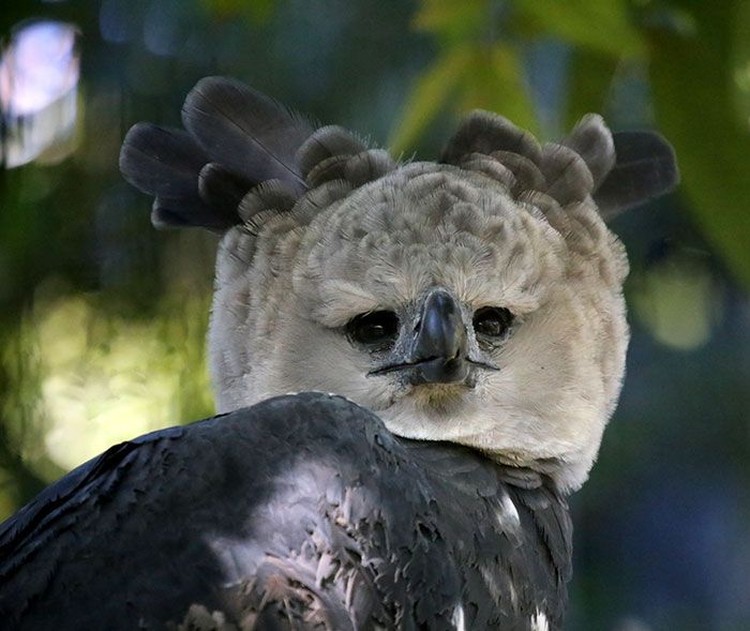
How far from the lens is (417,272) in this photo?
145cm

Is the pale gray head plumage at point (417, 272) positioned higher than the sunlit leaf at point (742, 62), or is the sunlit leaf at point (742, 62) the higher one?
the sunlit leaf at point (742, 62)

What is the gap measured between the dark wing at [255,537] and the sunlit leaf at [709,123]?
52cm

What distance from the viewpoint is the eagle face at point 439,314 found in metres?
1.45

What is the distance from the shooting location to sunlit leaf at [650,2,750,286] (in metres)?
1.49

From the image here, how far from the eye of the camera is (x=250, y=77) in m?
2.49

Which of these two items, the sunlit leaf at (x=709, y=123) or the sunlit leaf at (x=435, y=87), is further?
the sunlit leaf at (x=435, y=87)

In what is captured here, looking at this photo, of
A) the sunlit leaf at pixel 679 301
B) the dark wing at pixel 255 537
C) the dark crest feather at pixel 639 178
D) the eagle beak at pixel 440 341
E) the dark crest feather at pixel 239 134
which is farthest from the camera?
the sunlit leaf at pixel 679 301

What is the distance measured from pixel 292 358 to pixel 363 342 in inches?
3.5

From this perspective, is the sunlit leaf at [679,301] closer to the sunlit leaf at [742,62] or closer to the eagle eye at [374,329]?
the sunlit leaf at [742,62]

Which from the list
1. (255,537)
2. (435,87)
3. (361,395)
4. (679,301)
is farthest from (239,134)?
(679,301)

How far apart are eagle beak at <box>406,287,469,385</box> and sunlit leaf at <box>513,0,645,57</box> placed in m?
0.33

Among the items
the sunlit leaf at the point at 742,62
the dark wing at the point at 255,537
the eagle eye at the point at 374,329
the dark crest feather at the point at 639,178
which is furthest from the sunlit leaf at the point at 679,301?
the dark wing at the point at 255,537

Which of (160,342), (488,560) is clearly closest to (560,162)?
(488,560)

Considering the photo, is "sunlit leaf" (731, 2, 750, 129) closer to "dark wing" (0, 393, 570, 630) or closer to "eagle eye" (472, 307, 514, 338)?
"eagle eye" (472, 307, 514, 338)
